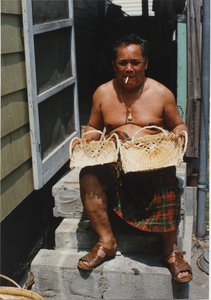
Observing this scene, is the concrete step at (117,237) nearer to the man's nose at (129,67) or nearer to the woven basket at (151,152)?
the woven basket at (151,152)

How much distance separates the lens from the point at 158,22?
7195mm

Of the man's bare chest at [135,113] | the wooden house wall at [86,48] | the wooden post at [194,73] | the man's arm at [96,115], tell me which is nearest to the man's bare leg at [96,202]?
the man's arm at [96,115]

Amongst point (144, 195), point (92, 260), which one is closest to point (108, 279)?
point (92, 260)

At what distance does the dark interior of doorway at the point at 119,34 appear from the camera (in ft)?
21.0

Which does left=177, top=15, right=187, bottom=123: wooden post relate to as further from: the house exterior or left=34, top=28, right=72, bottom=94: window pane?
left=34, top=28, right=72, bottom=94: window pane

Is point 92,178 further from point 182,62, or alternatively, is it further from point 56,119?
point 182,62

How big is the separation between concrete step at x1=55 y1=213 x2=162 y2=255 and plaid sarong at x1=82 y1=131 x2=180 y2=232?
1.13 ft

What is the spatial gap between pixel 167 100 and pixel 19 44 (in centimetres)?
115

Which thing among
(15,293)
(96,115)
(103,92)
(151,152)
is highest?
(103,92)

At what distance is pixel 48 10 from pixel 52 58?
1.33ft

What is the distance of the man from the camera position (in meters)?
2.06

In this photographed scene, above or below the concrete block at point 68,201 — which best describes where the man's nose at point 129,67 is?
above

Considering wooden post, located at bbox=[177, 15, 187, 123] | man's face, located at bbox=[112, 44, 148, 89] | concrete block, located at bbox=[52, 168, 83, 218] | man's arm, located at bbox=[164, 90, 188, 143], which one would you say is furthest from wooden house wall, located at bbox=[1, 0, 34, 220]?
wooden post, located at bbox=[177, 15, 187, 123]

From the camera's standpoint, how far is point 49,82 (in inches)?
112
